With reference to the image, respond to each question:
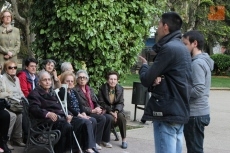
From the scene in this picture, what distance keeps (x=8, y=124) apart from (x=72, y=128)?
102cm

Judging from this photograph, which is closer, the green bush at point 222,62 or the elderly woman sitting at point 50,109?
the elderly woman sitting at point 50,109

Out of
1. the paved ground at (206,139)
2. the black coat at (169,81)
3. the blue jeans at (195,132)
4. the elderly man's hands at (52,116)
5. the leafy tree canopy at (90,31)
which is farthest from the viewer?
the leafy tree canopy at (90,31)

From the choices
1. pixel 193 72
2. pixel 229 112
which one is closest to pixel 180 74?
pixel 193 72

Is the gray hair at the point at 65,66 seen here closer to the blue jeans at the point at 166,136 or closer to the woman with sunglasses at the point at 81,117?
the woman with sunglasses at the point at 81,117

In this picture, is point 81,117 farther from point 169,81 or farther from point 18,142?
point 169,81

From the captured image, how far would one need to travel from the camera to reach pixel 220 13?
33.1m

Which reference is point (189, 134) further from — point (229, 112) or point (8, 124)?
point (229, 112)

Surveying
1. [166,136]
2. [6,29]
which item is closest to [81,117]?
[6,29]

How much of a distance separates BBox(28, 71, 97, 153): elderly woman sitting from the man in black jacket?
110 inches

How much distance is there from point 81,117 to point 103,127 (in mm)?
725

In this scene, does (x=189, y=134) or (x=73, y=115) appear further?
(x=73, y=115)

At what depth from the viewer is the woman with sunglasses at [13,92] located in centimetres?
826

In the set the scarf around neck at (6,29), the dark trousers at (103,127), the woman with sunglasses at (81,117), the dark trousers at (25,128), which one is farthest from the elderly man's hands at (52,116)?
the scarf around neck at (6,29)

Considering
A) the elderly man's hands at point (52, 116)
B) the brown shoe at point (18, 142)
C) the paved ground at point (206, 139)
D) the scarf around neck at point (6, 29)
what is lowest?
the paved ground at point (206, 139)
